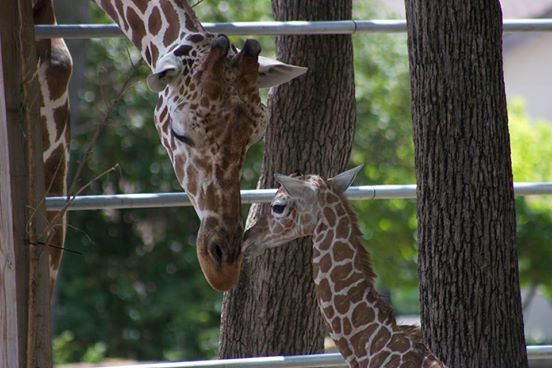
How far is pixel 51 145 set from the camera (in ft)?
13.9

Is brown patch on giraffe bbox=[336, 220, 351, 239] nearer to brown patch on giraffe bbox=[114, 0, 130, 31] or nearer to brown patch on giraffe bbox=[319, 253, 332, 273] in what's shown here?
brown patch on giraffe bbox=[319, 253, 332, 273]

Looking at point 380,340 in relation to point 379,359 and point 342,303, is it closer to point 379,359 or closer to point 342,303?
point 379,359

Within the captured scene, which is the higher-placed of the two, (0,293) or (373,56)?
(373,56)

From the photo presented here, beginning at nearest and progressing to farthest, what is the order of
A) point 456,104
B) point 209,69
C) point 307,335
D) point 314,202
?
point 209,69 → point 456,104 → point 314,202 → point 307,335

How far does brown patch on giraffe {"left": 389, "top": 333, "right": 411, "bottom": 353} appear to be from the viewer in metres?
3.93

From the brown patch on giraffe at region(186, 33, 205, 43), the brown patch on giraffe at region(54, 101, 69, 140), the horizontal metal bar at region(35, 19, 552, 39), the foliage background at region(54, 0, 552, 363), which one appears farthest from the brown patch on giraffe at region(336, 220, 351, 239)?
the foliage background at region(54, 0, 552, 363)

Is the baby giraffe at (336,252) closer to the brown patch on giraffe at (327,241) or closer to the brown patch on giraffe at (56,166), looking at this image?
the brown patch on giraffe at (327,241)

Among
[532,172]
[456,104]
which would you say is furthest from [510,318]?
[532,172]

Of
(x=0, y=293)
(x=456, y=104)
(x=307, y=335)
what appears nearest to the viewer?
(x=0, y=293)

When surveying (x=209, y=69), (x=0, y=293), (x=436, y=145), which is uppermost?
(x=209, y=69)

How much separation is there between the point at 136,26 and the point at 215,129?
0.69 meters

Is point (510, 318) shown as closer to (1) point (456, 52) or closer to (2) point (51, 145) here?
(1) point (456, 52)

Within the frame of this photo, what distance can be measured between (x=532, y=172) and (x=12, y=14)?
11.8m

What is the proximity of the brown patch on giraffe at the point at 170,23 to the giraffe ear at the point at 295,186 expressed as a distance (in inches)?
25.7
